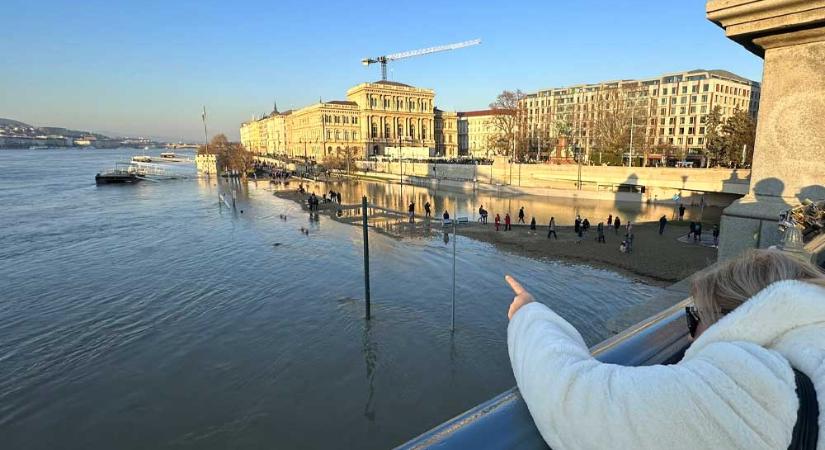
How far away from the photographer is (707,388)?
899 millimetres

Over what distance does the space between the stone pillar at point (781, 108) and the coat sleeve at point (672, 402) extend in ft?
19.1

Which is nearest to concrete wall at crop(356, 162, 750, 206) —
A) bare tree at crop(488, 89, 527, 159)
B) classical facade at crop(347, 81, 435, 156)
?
bare tree at crop(488, 89, 527, 159)

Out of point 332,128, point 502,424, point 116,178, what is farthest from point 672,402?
point 332,128

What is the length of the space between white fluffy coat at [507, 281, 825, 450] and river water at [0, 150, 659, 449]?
819 cm

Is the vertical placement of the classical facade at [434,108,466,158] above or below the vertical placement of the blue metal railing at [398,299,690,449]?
above

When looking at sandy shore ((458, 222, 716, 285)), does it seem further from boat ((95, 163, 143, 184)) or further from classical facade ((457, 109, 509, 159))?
classical facade ((457, 109, 509, 159))

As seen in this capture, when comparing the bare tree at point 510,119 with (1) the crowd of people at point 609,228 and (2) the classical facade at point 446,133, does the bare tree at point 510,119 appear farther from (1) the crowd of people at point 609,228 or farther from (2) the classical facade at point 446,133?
(2) the classical facade at point 446,133

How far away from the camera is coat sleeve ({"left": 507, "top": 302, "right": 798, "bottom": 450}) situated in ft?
2.84

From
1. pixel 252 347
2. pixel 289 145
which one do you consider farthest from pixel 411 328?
pixel 289 145

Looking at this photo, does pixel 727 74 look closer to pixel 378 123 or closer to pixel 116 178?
pixel 378 123

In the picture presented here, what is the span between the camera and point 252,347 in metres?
12.6

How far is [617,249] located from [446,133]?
99762 millimetres

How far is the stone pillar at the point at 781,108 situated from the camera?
16.7 ft

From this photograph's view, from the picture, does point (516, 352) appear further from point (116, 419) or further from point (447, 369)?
point (116, 419)
